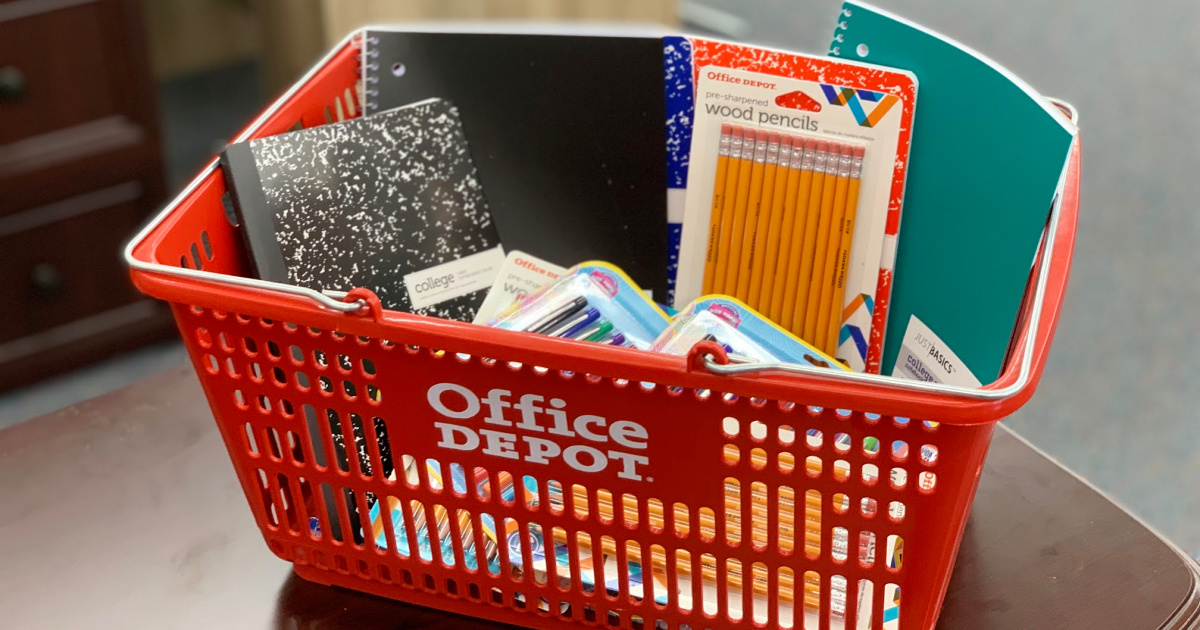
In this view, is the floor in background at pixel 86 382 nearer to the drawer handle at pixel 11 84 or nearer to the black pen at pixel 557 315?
the drawer handle at pixel 11 84

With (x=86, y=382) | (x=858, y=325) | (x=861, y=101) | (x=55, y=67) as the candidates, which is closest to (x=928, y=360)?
(x=858, y=325)

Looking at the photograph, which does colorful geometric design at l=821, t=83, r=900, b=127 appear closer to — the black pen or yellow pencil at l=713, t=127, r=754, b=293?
yellow pencil at l=713, t=127, r=754, b=293

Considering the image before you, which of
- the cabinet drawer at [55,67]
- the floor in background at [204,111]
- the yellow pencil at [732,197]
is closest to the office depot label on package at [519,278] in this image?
the yellow pencil at [732,197]

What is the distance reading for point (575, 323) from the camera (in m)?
0.71

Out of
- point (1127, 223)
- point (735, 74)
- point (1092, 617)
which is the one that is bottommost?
point (1127, 223)

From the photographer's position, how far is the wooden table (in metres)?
0.63

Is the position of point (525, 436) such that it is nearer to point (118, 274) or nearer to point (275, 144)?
point (275, 144)

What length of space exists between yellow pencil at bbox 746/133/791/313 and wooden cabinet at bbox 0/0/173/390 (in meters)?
1.09

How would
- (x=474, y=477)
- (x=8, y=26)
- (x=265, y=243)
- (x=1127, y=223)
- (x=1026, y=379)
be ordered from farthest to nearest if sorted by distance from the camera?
(x=1127, y=223) → (x=8, y=26) → (x=265, y=243) → (x=474, y=477) → (x=1026, y=379)

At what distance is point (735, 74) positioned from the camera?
0.76 metres

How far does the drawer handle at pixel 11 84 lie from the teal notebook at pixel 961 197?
3.79 ft

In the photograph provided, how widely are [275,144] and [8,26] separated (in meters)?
0.95

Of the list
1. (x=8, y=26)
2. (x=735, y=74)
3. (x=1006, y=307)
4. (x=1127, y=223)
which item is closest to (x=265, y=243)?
(x=735, y=74)

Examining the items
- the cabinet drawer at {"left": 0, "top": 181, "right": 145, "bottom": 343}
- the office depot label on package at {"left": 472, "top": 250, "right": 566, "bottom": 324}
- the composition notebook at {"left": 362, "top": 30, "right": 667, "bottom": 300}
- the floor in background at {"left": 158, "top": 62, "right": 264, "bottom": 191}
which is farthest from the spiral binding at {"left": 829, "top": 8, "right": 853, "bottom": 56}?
the floor in background at {"left": 158, "top": 62, "right": 264, "bottom": 191}
